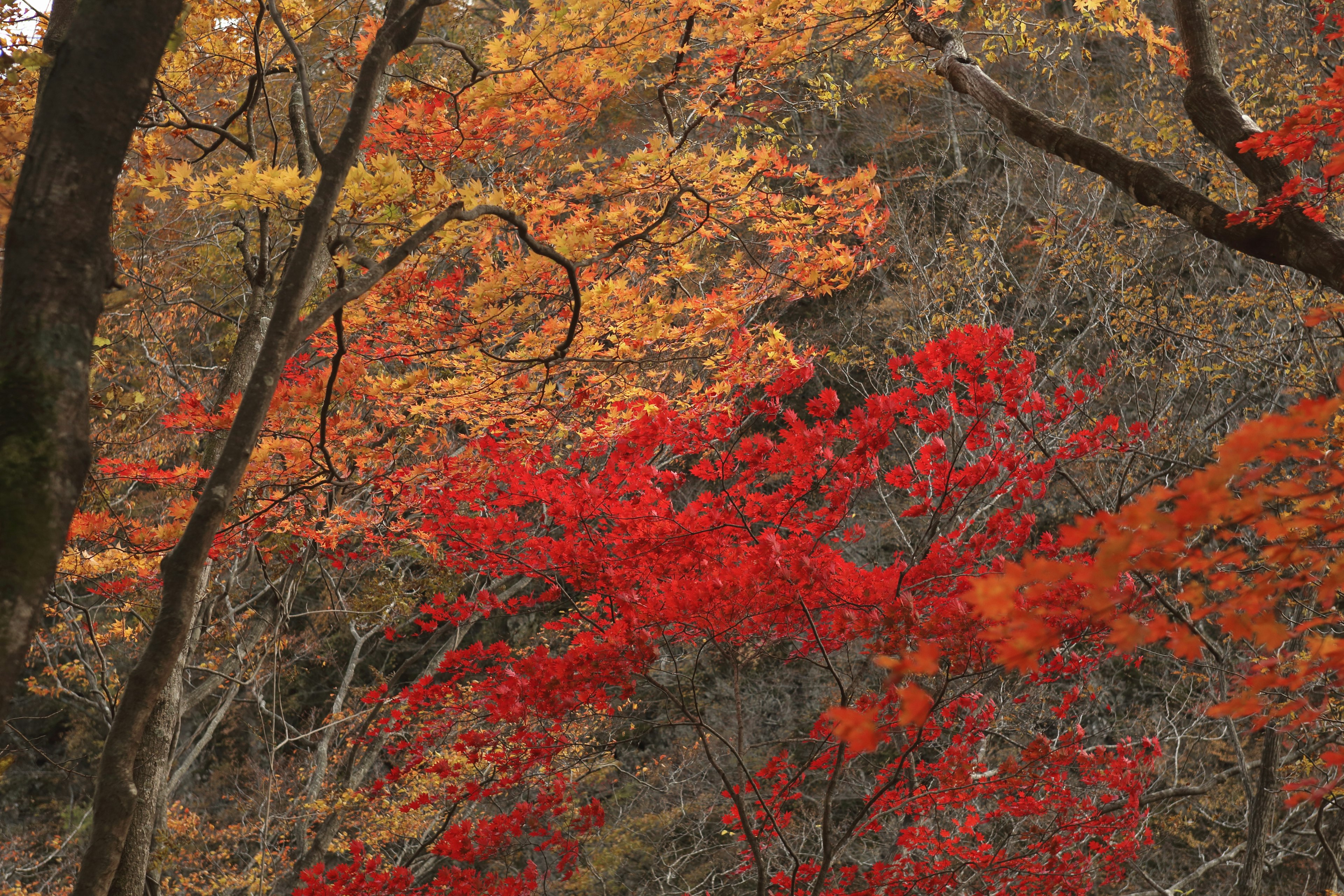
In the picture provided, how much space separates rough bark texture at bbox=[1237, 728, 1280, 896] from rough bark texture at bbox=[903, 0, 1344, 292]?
376 centimetres

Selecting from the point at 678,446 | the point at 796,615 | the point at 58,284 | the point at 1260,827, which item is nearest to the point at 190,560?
the point at 58,284

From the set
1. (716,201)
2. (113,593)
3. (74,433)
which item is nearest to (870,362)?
(716,201)

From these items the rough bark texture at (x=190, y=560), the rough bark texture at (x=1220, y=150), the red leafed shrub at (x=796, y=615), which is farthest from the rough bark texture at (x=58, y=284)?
the rough bark texture at (x=1220, y=150)

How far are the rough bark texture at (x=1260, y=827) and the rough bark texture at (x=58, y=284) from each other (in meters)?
6.60

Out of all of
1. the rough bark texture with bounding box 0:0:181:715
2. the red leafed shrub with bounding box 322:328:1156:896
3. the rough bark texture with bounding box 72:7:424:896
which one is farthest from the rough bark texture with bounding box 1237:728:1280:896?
the rough bark texture with bounding box 0:0:181:715

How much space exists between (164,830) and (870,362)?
8294 millimetres

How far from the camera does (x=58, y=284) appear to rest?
1872 millimetres

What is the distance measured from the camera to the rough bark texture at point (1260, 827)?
5.61 m

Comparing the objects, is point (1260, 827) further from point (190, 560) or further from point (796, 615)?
point (190, 560)

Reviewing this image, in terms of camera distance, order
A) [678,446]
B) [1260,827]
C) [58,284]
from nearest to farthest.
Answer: [58,284], [1260,827], [678,446]

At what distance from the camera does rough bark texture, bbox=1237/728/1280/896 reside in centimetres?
561

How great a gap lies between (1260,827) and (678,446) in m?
4.70

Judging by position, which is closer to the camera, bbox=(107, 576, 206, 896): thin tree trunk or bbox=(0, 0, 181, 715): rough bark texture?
bbox=(0, 0, 181, 715): rough bark texture

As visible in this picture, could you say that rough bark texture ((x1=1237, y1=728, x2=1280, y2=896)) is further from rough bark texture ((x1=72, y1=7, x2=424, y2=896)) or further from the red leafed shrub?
rough bark texture ((x1=72, y1=7, x2=424, y2=896))
